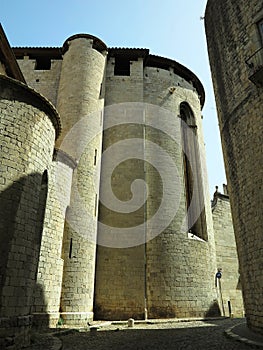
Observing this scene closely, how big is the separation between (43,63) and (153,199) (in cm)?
1015

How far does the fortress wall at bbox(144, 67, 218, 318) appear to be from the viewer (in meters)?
10.9

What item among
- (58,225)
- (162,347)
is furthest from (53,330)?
(162,347)

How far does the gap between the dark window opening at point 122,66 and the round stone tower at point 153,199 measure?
6 centimetres

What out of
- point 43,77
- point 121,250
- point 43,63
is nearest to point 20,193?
point 121,250

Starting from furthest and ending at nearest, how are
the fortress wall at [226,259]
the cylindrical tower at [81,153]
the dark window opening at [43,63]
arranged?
the dark window opening at [43,63] < the fortress wall at [226,259] < the cylindrical tower at [81,153]

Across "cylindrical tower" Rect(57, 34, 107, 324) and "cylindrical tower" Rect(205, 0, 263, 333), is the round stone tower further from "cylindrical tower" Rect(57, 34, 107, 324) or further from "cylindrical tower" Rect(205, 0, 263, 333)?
"cylindrical tower" Rect(205, 0, 263, 333)

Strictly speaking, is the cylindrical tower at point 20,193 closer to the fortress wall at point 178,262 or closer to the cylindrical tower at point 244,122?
the cylindrical tower at point 244,122

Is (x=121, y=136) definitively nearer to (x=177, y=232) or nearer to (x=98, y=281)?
(x=177, y=232)

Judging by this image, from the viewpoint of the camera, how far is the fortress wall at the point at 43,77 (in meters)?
14.7

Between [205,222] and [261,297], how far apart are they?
717cm

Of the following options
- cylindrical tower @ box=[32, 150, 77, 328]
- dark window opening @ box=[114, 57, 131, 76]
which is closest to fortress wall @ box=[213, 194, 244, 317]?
cylindrical tower @ box=[32, 150, 77, 328]

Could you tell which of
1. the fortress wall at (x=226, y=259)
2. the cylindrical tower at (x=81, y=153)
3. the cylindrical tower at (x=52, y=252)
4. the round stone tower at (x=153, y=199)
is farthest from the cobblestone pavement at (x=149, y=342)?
the fortress wall at (x=226, y=259)

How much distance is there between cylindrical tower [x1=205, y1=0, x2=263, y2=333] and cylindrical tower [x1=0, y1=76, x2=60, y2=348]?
4915 mm

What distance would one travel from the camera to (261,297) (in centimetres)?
630
